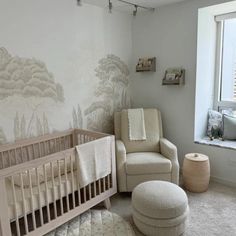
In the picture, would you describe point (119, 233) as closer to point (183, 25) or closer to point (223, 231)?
point (223, 231)

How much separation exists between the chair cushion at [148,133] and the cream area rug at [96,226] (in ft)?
3.20

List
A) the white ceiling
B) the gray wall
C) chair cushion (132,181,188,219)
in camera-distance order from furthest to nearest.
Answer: the gray wall → the white ceiling → chair cushion (132,181,188,219)

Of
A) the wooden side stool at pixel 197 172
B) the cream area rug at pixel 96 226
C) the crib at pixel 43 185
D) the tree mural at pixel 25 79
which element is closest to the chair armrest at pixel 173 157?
the wooden side stool at pixel 197 172

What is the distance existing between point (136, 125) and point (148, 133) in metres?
0.20

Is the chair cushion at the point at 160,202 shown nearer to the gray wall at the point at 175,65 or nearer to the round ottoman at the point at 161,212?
the round ottoman at the point at 161,212

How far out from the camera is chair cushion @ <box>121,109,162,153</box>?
3.18m

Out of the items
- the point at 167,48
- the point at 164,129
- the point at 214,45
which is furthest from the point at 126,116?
the point at 214,45

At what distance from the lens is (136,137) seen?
3.19 meters

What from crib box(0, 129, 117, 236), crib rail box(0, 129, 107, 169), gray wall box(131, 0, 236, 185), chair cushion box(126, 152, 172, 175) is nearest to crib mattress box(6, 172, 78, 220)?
crib box(0, 129, 117, 236)

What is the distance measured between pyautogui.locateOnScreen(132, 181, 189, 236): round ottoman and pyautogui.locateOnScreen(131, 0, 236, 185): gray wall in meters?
1.23

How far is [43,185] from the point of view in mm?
2102

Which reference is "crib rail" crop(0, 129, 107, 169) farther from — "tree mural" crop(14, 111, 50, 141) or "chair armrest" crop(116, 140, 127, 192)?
"chair armrest" crop(116, 140, 127, 192)

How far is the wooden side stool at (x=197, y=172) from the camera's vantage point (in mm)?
2822

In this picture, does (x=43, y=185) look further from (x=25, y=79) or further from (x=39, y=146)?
(x=25, y=79)
